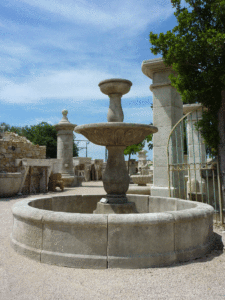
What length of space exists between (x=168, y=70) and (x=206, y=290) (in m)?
5.64

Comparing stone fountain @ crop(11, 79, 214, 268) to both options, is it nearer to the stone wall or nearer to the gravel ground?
the gravel ground

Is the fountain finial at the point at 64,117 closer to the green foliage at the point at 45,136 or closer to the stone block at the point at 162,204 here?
the stone block at the point at 162,204

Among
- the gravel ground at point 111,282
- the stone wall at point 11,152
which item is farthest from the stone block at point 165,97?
the stone wall at point 11,152

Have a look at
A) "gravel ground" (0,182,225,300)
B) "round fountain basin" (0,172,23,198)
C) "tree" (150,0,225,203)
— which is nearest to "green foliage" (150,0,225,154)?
"tree" (150,0,225,203)

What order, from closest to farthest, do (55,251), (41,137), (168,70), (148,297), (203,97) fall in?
(148,297) < (55,251) < (203,97) < (168,70) < (41,137)

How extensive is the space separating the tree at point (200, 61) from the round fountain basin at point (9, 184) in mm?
7702

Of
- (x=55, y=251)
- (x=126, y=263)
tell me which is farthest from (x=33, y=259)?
(x=126, y=263)

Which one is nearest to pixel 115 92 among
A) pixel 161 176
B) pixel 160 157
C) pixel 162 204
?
pixel 162 204

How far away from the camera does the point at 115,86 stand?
4379mm

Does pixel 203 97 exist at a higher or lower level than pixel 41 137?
lower

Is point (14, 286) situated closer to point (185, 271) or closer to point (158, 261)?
point (158, 261)

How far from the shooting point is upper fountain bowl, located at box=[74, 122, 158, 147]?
381cm

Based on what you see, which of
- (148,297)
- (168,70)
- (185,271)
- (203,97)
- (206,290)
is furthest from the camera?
(168,70)

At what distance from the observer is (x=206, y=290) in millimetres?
2471
